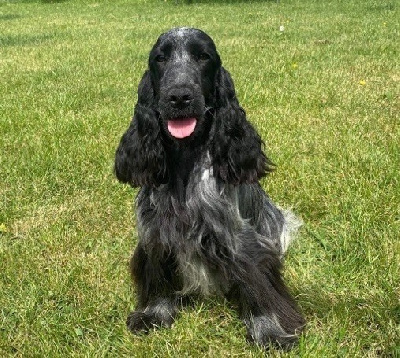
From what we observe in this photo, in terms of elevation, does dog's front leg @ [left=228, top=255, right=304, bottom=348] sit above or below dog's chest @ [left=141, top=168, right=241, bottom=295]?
below

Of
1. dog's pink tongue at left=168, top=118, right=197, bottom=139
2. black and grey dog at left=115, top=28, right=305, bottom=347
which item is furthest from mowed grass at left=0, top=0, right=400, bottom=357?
dog's pink tongue at left=168, top=118, right=197, bottom=139

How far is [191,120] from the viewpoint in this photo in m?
2.86

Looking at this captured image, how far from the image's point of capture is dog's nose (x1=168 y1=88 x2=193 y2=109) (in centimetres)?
275

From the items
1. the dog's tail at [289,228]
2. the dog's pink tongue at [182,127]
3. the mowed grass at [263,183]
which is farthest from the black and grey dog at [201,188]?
the dog's tail at [289,228]

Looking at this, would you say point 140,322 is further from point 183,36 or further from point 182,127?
point 183,36

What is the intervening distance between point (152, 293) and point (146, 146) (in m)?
0.96

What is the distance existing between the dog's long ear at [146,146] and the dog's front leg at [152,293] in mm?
486

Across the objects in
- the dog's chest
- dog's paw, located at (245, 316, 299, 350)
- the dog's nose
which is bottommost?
dog's paw, located at (245, 316, 299, 350)

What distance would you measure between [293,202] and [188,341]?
6.27 ft

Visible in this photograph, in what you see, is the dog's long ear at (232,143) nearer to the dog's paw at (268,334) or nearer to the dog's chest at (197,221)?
the dog's chest at (197,221)

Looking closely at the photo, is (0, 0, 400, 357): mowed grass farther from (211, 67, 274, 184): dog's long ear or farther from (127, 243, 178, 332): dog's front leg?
(211, 67, 274, 184): dog's long ear

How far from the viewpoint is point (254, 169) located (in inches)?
125

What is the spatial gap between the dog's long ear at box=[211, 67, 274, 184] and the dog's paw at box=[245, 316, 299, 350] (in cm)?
84

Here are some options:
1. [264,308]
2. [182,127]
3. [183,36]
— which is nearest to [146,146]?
[182,127]
